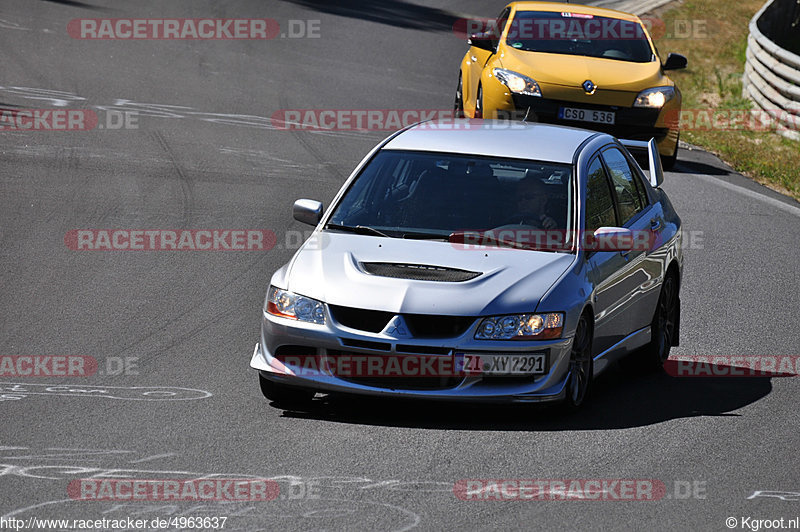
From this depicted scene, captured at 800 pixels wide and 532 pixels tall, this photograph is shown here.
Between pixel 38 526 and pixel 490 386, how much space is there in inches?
106

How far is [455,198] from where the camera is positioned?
27.8 ft

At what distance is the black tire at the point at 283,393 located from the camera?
7.77 meters

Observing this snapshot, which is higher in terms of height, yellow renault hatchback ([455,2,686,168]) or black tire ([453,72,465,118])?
yellow renault hatchback ([455,2,686,168])

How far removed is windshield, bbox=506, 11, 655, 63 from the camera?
16891 millimetres

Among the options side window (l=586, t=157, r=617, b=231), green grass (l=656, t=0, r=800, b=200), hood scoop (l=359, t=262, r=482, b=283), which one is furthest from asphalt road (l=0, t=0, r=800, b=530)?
side window (l=586, t=157, r=617, b=231)

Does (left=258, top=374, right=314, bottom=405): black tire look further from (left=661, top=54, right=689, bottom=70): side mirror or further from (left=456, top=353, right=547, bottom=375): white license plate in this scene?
(left=661, top=54, right=689, bottom=70): side mirror

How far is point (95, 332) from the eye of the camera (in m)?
9.32

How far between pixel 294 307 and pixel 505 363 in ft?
3.88
